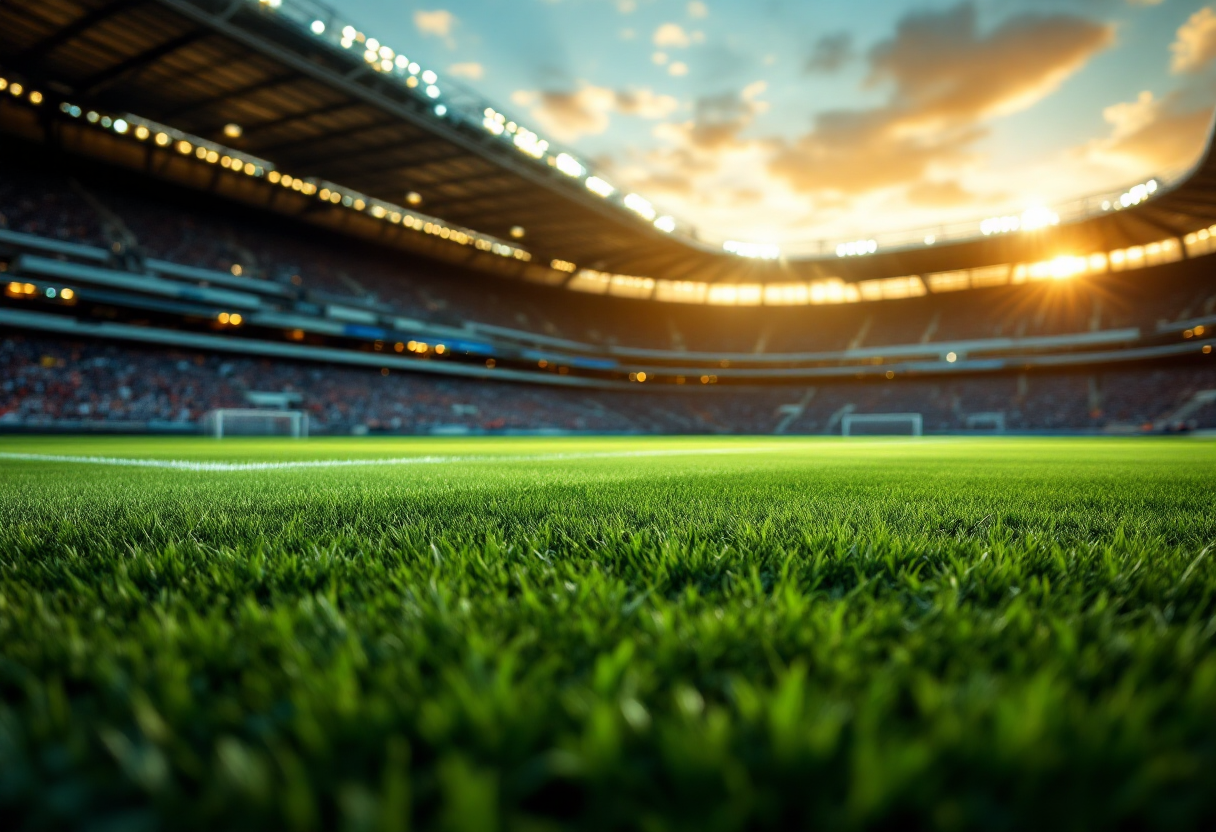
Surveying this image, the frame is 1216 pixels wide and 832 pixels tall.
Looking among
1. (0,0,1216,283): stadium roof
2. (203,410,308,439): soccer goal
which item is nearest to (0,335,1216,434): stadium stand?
(203,410,308,439): soccer goal

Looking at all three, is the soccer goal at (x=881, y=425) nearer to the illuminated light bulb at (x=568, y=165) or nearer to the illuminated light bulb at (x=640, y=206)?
the illuminated light bulb at (x=640, y=206)

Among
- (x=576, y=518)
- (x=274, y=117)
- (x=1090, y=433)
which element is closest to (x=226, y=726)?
(x=576, y=518)

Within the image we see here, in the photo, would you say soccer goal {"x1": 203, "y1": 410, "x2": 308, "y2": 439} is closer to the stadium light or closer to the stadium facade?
the stadium facade

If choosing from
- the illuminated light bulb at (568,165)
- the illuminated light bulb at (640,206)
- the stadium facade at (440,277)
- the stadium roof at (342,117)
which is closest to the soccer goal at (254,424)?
the stadium facade at (440,277)

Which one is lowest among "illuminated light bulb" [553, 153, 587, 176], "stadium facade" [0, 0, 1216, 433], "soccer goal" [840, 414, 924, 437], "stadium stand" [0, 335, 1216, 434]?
"soccer goal" [840, 414, 924, 437]

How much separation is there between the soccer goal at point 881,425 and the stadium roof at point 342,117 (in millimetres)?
10259

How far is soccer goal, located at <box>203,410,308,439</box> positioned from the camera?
22062 mm

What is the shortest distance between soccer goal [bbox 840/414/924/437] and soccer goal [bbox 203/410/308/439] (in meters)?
29.9

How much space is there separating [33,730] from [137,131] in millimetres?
35130

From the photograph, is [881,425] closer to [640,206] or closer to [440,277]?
[640,206]

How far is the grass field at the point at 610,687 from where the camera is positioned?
544 millimetres

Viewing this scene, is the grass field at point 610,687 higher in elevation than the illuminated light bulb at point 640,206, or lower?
lower

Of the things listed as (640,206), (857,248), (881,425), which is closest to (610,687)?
(640,206)

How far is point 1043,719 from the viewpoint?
2.05 ft
